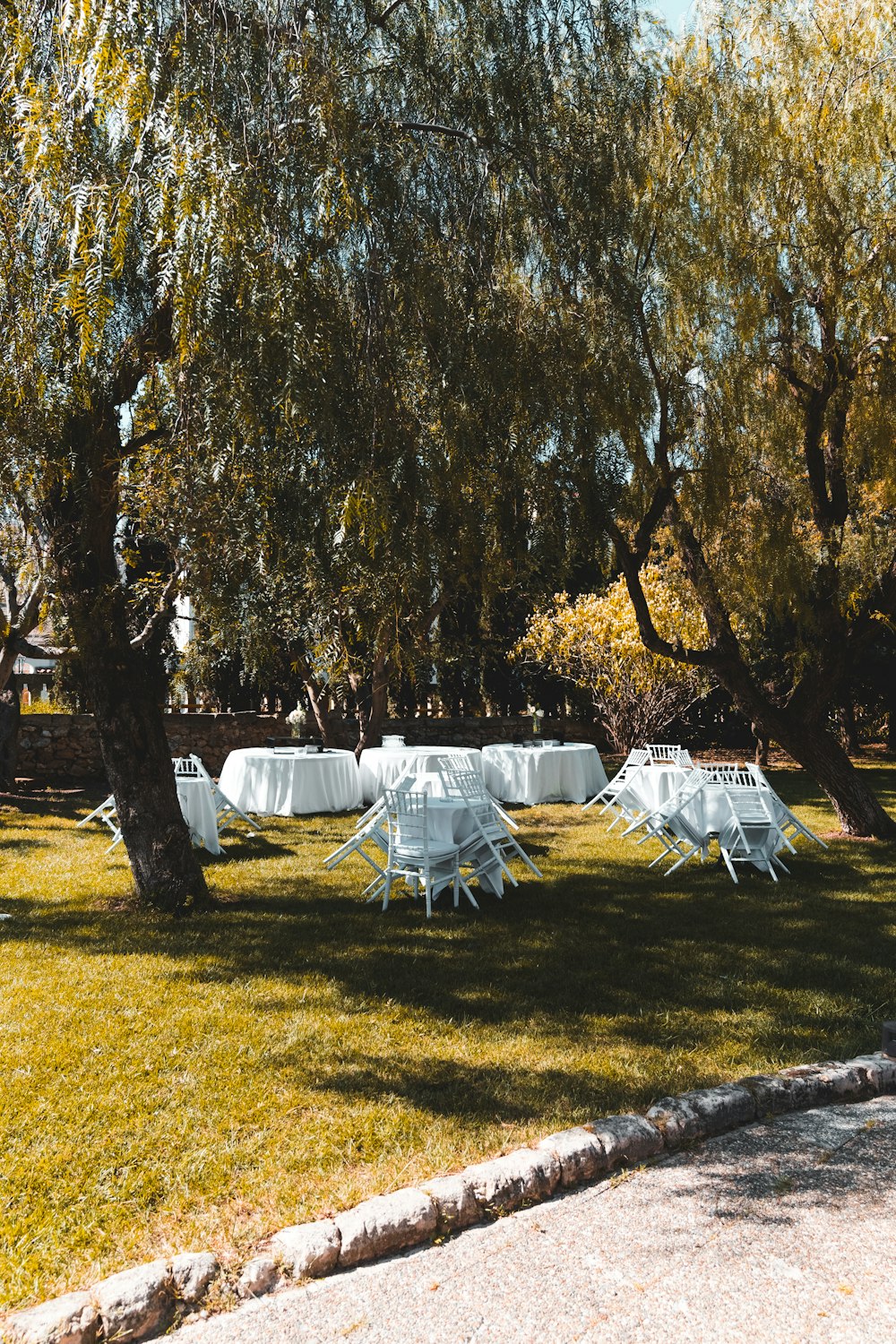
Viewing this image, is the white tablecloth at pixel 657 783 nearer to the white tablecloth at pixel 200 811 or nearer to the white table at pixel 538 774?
the white table at pixel 538 774

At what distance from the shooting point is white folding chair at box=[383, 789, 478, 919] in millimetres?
6344

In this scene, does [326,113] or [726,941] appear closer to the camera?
[326,113]

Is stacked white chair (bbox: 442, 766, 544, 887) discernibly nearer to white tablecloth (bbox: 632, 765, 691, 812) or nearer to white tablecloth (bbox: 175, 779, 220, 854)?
white tablecloth (bbox: 175, 779, 220, 854)

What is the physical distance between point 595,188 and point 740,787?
4.80 metres

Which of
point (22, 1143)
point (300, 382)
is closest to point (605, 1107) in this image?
point (22, 1143)

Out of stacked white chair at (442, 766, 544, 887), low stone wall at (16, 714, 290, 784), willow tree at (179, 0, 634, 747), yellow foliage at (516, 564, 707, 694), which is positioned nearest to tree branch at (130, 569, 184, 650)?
willow tree at (179, 0, 634, 747)

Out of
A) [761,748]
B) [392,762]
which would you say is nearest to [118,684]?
[392,762]

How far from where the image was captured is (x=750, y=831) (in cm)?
754

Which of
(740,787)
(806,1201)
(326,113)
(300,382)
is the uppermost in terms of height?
(326,113)

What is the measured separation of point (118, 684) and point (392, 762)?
543 cm

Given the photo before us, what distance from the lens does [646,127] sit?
16.2 feet

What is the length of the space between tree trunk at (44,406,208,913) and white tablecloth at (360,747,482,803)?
474 centimetres

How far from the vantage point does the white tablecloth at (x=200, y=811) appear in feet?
26.3

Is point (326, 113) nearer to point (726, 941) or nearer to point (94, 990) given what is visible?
point (94, 990)
